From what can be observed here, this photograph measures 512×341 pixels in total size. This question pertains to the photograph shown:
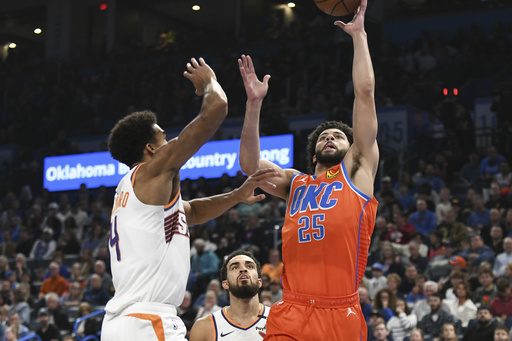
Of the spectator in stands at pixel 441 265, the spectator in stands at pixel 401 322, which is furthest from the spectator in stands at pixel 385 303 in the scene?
the spectator in stands at pixel 441 265

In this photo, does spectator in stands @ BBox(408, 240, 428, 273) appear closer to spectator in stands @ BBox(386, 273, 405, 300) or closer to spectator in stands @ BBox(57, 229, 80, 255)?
spectator in stands @ BBox(386, 273, 405, 300)

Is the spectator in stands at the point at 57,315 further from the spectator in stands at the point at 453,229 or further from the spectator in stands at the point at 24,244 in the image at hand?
the spectator in stands at the point at 453,229

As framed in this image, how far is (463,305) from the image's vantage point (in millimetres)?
10266

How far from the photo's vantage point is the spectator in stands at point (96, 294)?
45.0 feet

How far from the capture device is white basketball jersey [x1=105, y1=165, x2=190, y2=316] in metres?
4.62

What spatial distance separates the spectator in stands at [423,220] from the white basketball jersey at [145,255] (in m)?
9.09

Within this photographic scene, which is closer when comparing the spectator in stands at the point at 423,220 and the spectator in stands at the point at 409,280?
the spectator in stands at the point at 409,280

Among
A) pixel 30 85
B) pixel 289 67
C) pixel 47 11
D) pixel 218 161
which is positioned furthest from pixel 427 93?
pixel 47 11

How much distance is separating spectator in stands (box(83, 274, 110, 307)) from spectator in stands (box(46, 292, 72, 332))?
0.59 metres

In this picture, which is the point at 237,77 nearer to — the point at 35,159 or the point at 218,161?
the point at 218,161

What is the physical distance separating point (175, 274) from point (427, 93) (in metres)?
15.0

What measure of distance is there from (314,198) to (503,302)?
5827 mm

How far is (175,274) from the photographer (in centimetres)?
468

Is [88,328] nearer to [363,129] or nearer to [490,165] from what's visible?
[490,165]
